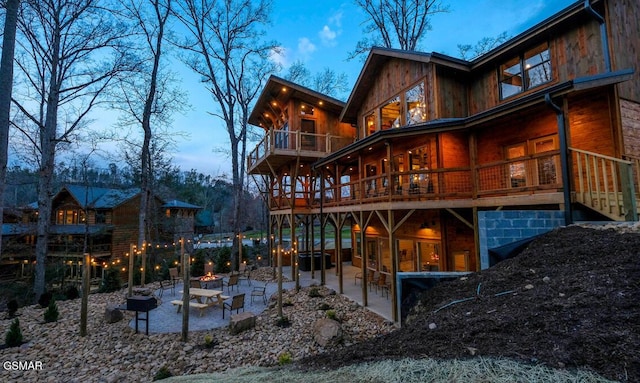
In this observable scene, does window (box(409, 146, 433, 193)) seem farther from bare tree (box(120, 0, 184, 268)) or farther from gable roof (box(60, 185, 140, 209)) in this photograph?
gable roof (box(60, 185, 140, 209))

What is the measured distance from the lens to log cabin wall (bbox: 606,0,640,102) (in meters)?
7.91

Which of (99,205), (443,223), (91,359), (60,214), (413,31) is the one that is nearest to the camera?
(91,359)

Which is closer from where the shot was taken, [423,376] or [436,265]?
[423,376]

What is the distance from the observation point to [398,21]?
19406 mm

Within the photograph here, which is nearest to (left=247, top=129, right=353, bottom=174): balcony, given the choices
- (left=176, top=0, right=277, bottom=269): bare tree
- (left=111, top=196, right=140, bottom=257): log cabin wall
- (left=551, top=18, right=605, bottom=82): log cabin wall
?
(left=176, top=0, right=277, bottom=269): bare tree

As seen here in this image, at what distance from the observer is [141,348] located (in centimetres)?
738

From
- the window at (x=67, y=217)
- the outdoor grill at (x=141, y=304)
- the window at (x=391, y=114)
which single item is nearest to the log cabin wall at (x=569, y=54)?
the window at (x=391, y=114)

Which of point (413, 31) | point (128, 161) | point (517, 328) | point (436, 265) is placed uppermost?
point (413, 31)

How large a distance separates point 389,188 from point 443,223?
262cm

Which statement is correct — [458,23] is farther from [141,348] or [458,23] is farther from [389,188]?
[141,348]

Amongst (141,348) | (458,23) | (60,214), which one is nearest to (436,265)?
(141,348)

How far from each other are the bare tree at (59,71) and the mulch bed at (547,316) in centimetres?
1527

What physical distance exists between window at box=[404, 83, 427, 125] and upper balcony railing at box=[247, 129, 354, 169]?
4.70 meters

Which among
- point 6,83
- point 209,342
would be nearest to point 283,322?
point 209,342
